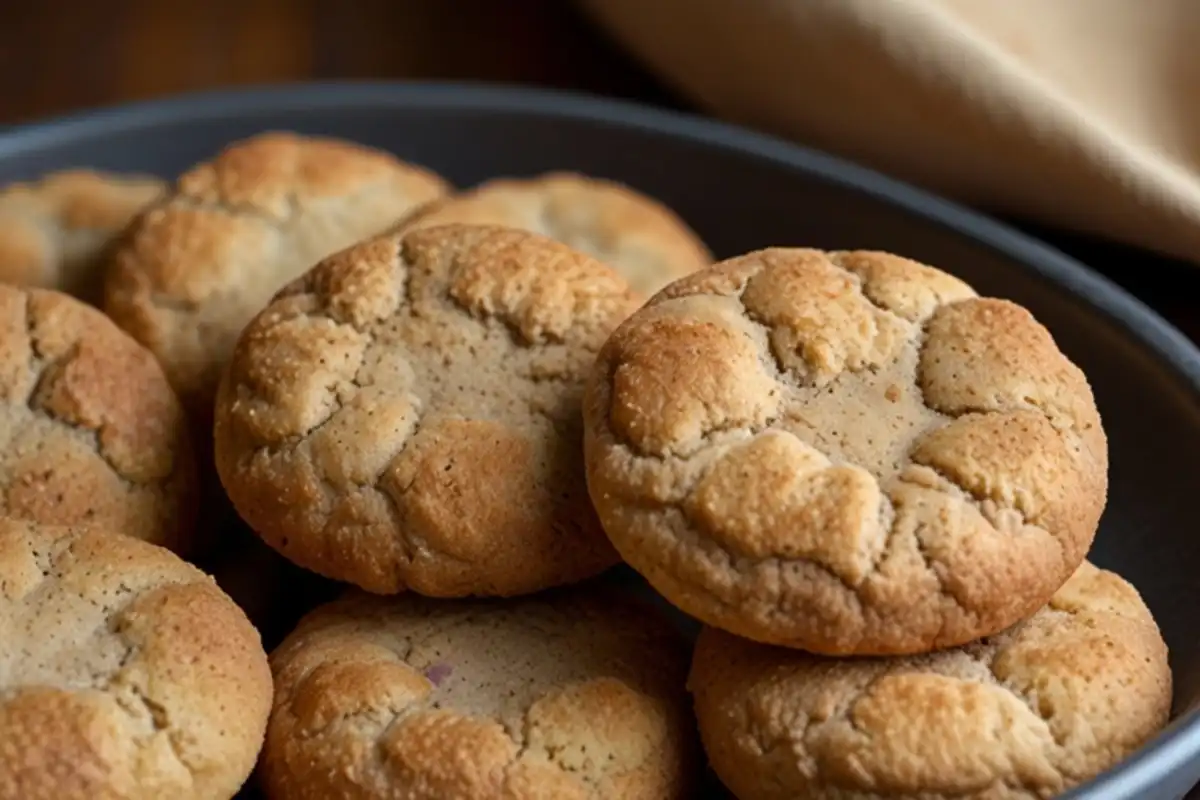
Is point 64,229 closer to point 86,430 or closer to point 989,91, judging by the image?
point 86,430

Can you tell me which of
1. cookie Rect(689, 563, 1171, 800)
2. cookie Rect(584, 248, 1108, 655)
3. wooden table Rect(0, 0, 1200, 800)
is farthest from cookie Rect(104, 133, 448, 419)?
wooden table Rect(0, 0, 1200, 800)

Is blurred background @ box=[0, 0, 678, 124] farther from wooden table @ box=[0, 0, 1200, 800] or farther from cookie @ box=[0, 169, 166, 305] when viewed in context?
cookie @ box=[0, 169, 166, 305]

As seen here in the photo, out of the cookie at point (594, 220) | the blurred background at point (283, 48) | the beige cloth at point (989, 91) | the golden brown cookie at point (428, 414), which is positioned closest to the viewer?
the golden brown cookie at point (428, 414)

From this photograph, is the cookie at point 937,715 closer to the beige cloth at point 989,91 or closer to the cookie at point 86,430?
the cookie at point 86,430

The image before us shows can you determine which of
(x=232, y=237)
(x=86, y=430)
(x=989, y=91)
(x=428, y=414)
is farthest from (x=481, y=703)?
(x=989, y=91)

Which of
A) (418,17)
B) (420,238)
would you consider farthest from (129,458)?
(418,17)

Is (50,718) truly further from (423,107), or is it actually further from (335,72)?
(335,72)

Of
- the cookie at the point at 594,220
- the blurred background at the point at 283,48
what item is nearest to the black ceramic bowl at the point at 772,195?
the cookie at the point at 594,220
